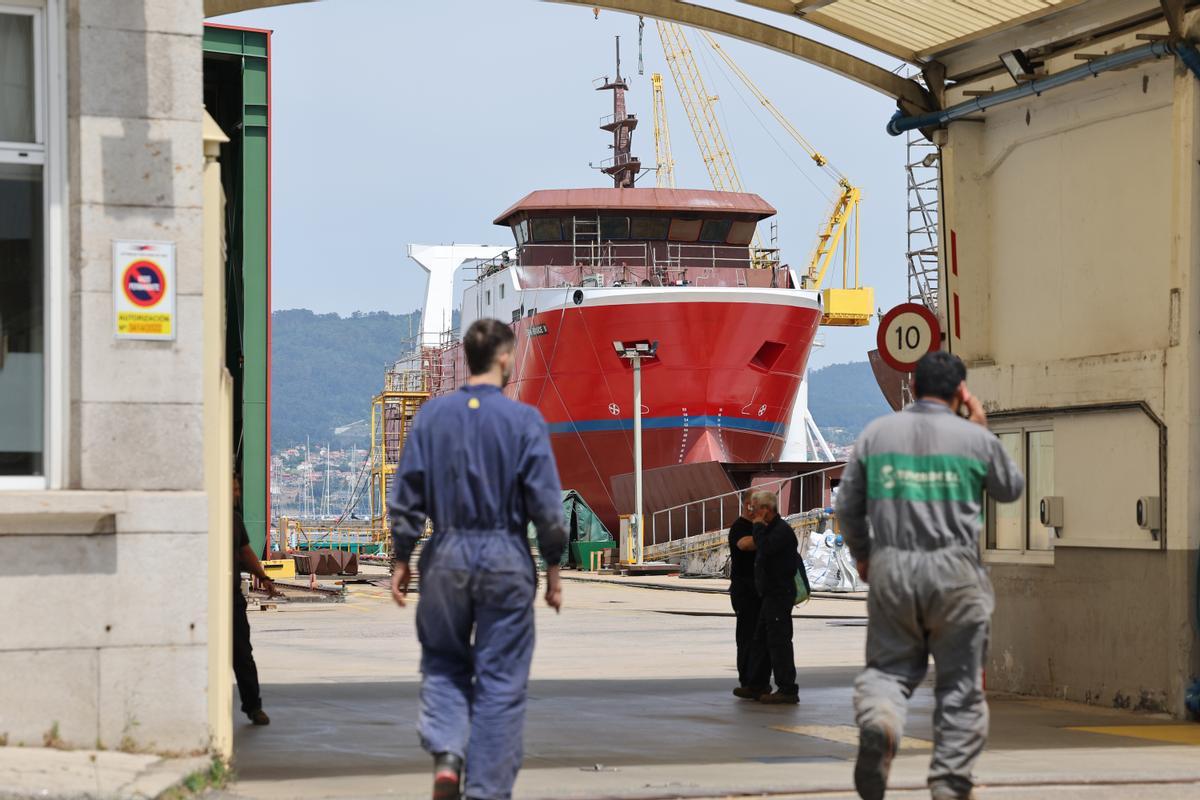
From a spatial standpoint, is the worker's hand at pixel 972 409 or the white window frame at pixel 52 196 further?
the white window frame at pixel 52 196

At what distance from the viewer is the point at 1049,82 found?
474 inches

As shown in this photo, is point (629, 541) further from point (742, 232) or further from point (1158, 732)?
point (1158, 732)

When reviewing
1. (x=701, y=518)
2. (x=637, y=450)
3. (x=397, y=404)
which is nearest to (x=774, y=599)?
(x=637, y=450)

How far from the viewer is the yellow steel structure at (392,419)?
6544cm

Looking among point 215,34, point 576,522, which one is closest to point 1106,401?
point 215,34

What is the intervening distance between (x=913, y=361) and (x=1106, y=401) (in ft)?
5.05

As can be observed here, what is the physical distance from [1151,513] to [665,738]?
11.2 feet

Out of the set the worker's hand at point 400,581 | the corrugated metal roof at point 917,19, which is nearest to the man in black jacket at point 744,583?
the corrugated metal roof at point 917,19

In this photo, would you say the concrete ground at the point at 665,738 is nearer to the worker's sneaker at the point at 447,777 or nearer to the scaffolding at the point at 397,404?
the worker's sneaker at the point at 447,777

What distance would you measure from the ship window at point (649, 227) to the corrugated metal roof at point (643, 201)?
0.44 m

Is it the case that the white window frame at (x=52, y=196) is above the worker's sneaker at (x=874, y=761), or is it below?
above

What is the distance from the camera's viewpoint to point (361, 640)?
2011cm

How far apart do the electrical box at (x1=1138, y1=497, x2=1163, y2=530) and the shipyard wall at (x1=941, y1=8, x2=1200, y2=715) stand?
30mm

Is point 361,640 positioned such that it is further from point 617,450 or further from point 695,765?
point 617,450
